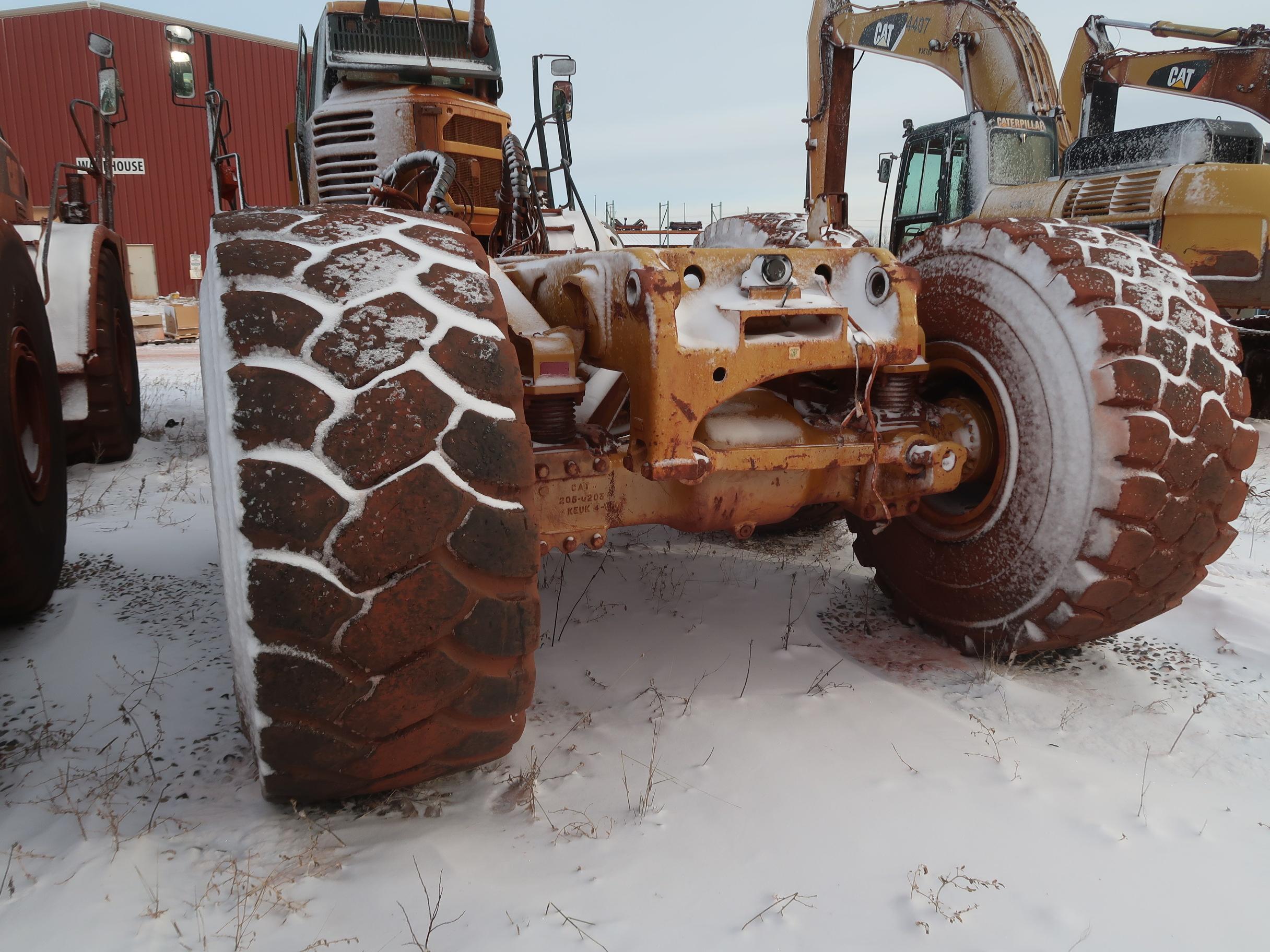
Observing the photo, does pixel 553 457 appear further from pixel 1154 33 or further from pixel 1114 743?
pixel 1154 33

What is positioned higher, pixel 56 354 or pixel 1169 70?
pixel 1169 70

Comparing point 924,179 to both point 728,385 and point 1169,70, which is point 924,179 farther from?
point 728,385

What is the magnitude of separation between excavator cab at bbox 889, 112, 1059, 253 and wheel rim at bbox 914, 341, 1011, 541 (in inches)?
246

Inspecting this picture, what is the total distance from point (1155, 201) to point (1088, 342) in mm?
6434

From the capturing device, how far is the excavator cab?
28.8ft

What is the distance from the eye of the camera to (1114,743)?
2461 mm

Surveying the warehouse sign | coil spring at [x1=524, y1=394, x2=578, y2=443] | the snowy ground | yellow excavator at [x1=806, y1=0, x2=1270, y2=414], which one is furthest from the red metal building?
coil spring at [x1=524, y1=394, x2=578, y2=443]

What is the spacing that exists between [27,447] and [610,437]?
2.47 m

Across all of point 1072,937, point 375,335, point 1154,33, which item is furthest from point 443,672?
point 1154,33

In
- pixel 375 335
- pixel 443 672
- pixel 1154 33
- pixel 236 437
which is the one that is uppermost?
pixel 1154 33

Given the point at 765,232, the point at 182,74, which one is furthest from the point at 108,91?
the point at 765,232

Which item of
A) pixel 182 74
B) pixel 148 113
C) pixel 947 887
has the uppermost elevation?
pixel 148 113

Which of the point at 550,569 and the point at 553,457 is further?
the point at 550,569

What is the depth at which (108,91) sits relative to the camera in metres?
5.68
